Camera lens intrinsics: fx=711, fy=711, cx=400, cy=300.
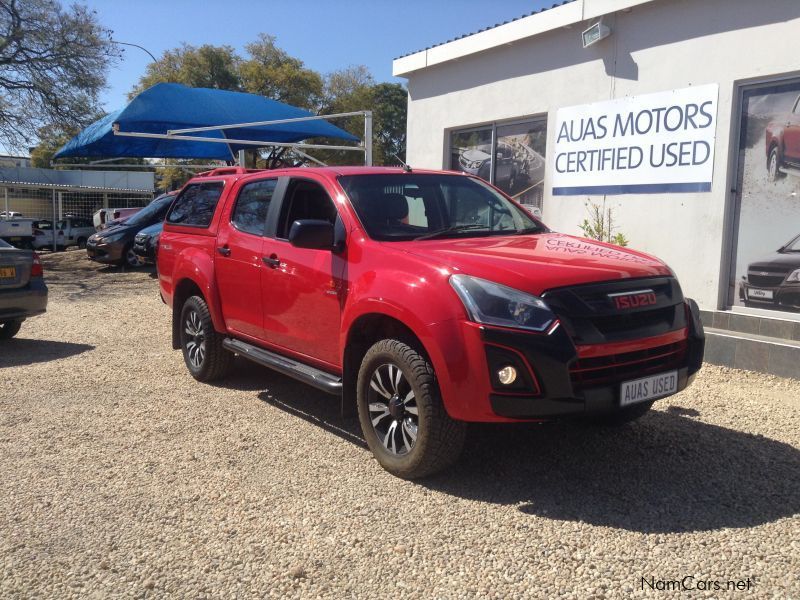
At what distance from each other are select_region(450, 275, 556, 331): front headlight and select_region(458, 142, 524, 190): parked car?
255 inches

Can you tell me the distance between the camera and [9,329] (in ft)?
28.1

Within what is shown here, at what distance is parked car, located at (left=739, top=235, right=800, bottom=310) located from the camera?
6859 mm

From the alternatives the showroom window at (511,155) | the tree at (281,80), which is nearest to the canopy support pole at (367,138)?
the showroom window at (511,155)

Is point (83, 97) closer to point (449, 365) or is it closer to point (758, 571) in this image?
point (449, 365)

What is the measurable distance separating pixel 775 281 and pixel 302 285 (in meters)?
4.86

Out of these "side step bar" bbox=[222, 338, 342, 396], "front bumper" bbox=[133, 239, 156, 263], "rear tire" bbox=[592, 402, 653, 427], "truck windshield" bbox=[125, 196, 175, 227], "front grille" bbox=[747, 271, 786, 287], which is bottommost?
"rear tire" bbox=[592, 402, 653, 427]

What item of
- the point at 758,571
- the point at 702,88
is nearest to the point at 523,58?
the point at 702,88

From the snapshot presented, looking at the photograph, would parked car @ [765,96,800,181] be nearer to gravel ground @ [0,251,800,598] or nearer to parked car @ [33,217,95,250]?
gravel ground @ [0,251,800,598]

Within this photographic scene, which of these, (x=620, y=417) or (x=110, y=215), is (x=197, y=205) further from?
(x=110, y=215)

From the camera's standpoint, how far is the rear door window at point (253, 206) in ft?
18.2

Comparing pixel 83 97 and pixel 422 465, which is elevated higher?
pixel 83 97

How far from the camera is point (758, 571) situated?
10.1ft

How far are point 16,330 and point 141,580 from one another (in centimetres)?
654

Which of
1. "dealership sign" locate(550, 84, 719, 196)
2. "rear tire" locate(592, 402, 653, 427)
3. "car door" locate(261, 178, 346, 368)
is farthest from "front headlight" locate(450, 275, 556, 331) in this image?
"dealership sign" locate(550, 84, 719, 196)
